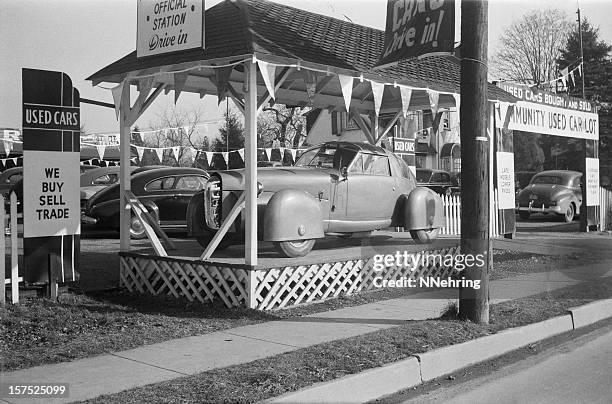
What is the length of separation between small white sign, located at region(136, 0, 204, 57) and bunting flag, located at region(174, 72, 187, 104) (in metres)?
0.85

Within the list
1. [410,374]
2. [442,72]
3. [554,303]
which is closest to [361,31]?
[442,72]

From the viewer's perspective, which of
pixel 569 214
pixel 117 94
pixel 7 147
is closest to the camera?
pixel 117 94

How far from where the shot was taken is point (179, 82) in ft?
34.0

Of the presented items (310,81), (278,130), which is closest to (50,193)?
(310,81)

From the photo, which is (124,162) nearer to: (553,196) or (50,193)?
(50,193)

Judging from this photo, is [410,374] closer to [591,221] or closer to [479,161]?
[479,161]

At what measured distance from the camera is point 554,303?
30.9ft

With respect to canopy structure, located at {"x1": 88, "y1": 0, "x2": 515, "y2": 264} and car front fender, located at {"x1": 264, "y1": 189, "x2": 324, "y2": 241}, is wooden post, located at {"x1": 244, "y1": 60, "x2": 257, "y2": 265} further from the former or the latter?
car front fender, located at {"x1": 264, "y1": 189, "x2": 324, "y2": 241}

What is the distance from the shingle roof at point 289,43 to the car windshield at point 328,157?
4.98 feet

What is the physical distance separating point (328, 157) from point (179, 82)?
104 inches

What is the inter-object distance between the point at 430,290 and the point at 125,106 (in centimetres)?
550

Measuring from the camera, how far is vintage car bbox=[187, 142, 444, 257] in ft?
30.3

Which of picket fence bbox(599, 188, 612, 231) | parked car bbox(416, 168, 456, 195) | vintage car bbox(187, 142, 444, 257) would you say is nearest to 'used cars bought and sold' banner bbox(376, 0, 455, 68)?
vintage car bbox(187, 142, 444, 257)

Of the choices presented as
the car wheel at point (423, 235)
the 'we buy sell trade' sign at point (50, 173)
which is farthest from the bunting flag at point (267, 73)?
the car wheel at point (423, 235)
